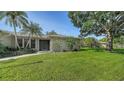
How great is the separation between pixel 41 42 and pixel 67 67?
37.8 inches

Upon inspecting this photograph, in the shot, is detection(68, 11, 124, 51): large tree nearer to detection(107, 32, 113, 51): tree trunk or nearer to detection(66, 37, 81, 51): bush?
detection(107, 32, 113, 51): tree trunk

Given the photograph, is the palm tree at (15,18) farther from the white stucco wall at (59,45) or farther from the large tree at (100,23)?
the large tree at (100,23)

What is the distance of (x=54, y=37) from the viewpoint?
6223 mm

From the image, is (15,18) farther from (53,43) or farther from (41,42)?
(53,43)

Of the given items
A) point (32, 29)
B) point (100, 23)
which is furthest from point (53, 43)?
point (100, 23)

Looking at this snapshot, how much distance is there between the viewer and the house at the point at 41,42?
20.3 ft

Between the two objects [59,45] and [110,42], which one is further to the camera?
[59,45]

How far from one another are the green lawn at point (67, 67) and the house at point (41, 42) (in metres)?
0.24

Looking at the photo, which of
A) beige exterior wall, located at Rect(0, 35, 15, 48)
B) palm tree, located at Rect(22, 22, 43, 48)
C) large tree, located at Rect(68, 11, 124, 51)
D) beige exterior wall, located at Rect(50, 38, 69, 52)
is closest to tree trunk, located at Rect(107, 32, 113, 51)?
large tree, located at Rect(68, 11, 124, 51)

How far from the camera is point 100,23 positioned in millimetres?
6293

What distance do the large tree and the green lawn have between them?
0.45 m
